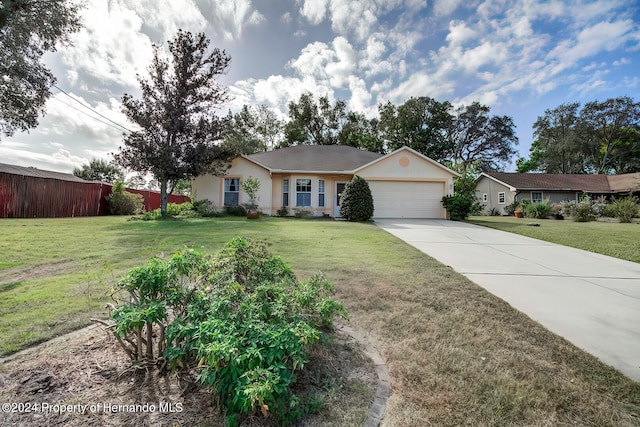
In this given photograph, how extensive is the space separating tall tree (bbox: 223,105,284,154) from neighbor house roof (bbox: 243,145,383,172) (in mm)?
13190

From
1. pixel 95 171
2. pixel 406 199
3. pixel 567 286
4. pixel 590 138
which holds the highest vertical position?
pixel 590 138

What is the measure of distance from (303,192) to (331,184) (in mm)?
1879

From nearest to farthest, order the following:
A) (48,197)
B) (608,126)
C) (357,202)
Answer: (357,202), (48,197), (608,126)

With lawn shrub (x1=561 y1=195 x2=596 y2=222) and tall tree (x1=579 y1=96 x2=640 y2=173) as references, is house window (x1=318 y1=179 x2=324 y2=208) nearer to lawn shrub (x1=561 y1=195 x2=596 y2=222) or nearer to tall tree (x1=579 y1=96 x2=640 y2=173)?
lawn shrub (x1=561 y1=195 x2=596 y2=222)

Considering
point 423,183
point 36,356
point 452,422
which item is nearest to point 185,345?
point 36,356

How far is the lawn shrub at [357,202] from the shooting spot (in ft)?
46.3

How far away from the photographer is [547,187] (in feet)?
86.6

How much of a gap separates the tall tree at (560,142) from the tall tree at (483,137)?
20.4 feet

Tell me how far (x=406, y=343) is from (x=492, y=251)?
5805 millimetres

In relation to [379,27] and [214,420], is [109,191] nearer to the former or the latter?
[379,27]

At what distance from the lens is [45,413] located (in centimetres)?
172

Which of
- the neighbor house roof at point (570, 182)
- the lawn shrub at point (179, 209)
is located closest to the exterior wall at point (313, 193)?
the lawn shrub at point (179, 209)

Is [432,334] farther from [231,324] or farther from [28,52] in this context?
[28,52]

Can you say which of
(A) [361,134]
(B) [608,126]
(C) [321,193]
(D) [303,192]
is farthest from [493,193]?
(B) [608,126]
